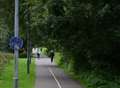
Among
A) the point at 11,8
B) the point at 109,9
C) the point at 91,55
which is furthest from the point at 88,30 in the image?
the point at 11,8

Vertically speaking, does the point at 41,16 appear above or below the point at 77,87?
above

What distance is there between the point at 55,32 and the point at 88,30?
356 cm

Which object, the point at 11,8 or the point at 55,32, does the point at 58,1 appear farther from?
the point at 11,8

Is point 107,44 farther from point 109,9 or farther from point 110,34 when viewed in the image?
point 109,9

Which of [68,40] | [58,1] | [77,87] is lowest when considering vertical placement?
[77,87]

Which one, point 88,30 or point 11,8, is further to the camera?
point 11,8

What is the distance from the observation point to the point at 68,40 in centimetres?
3319

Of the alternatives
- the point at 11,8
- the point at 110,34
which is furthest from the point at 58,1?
the point at 11,8

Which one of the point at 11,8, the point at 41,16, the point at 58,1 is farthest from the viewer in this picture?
the point at 11,8

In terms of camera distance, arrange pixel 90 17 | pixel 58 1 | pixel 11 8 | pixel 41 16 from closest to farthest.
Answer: pixel 90 17, pixel 58 1, pixel 41 16, pixel 11 8

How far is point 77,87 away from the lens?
28375mm

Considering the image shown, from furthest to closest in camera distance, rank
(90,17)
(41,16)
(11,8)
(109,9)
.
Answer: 1. (11,8)
2. (41,16)
3. (90,17)
4. (109,9)

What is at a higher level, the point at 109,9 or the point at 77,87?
the point at 109,9

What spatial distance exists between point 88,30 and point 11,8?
12249 millimetres
